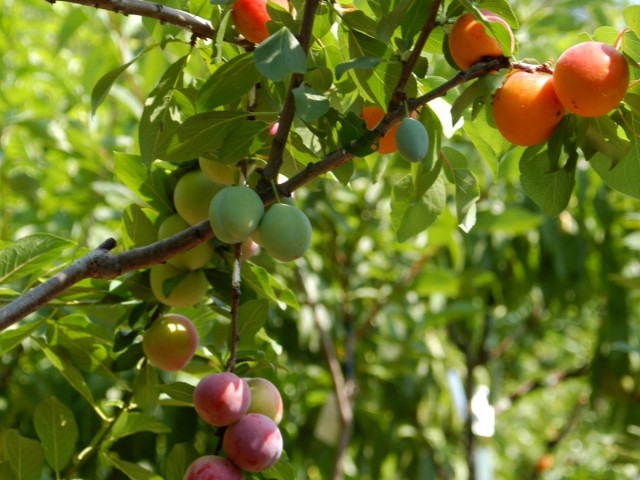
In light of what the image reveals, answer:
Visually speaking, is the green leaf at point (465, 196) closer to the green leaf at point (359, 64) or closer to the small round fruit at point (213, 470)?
the green leaf at point (359, 64)

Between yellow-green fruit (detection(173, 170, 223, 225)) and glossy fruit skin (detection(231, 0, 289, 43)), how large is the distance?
0.17m

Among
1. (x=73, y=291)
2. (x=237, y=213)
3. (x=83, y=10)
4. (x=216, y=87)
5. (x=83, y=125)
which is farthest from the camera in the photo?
(x=83, y=125)

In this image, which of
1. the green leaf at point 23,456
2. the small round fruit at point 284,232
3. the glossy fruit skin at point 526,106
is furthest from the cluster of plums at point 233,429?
the glossy fruit skin at point 526,106

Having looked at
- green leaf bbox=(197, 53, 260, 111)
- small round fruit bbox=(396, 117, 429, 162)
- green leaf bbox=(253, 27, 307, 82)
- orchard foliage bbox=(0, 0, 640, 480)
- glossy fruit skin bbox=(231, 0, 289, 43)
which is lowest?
orchard foliage bbox=(0, 0, 640, 480)

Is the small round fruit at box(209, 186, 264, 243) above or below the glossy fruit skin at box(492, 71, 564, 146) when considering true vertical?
below

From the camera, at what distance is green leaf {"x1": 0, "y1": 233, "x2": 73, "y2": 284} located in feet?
3.29

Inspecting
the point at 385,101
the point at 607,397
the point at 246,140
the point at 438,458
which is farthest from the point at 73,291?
the point at 607,397

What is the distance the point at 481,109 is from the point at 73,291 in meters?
0.50

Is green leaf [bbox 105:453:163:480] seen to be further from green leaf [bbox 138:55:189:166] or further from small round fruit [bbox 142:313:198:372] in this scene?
green leaf [bbox 138:55:189:166]

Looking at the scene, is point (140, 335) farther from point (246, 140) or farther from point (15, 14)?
point (15, 14)

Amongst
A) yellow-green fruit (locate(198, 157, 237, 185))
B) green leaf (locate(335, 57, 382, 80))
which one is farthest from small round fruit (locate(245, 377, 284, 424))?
green leaf (locate(335, 57, 382, 80))

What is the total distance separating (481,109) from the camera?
0.89 metres

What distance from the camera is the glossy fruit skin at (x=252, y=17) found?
879mm

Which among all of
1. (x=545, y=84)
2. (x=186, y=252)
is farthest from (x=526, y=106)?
(x=186, y=252)
